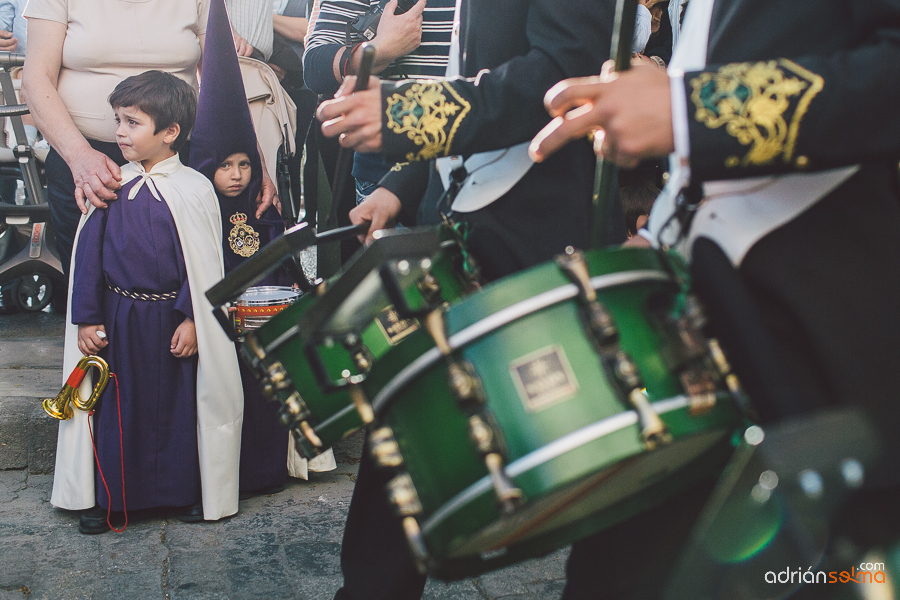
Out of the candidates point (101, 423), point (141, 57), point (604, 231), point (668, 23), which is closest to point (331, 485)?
point (101, 423)

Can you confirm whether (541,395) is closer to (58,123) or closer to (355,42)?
(355,42)

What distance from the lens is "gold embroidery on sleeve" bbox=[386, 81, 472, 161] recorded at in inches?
46.2

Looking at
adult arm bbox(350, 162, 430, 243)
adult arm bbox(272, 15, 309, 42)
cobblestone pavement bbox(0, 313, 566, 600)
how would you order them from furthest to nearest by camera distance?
adult arm bbox(272, 15, 309, 42)
cobblestone pavement bbox(0, 313, 566, 600)
adult arm bbox(350, 162, 430, 243)

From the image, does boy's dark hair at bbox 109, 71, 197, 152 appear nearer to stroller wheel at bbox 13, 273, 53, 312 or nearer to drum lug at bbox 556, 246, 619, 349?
stroller wheel at bbox 13, 273, 53, 312

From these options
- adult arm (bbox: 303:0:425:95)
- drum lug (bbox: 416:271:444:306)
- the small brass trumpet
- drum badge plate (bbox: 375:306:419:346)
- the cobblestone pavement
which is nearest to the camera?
drum lug (bbox: 416:271:444:306)

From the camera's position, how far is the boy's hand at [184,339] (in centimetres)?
268

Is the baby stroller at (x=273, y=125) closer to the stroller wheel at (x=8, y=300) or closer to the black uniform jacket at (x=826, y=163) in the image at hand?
the stroller wheel at (x=8, y=300)

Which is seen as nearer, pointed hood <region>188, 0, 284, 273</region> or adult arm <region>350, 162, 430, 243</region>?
adult arm <region>350, 162, 430, 243</region>

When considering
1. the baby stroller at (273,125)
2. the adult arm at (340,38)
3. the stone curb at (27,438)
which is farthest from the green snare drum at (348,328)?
the stone curb at (27,438)

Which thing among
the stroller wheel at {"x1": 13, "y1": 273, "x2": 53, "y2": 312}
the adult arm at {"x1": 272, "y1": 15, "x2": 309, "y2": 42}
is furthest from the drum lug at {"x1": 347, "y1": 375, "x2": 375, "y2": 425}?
the stroller wheel at {"x1": 13, "y1": 273, "x2": 53, "y2": 312}

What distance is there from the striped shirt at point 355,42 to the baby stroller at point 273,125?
1.64 ft

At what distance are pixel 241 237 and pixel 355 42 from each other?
871mm

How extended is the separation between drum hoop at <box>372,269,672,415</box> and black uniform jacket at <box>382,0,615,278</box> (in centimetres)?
47

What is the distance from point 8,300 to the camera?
14.7 feet
